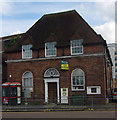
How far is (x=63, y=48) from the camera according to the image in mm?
23781

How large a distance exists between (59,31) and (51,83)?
628 centimetres

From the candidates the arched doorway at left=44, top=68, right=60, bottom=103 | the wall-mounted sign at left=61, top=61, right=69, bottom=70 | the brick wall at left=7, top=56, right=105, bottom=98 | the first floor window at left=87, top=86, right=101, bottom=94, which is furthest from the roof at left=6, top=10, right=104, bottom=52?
the first floor window at left=87, top=86, right=101, bottom=94

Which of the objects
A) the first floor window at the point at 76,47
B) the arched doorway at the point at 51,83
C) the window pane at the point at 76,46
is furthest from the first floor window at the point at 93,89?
the window pane at the point at 76,46

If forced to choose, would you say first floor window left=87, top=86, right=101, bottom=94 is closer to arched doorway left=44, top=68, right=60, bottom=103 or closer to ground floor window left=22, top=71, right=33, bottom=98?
arched doorway left=44, top=68, right=60, bottom=103

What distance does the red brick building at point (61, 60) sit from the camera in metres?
22.3

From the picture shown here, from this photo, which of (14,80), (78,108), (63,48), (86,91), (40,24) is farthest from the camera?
(40,24)

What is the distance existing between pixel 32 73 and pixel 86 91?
665cm

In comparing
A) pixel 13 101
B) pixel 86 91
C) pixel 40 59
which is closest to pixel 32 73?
pixel 40 59

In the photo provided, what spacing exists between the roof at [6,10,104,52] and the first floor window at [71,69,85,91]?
127 inches

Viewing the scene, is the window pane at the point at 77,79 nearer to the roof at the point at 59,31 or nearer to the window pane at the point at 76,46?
the window pane at the point at 76,46

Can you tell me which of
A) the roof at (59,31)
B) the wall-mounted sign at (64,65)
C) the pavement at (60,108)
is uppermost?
the roof at (59,31)

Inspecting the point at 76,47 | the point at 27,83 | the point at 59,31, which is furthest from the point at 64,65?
the point at 27,83

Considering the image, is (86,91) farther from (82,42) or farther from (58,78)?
(82,42)

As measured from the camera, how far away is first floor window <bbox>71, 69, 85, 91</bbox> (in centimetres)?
2271
